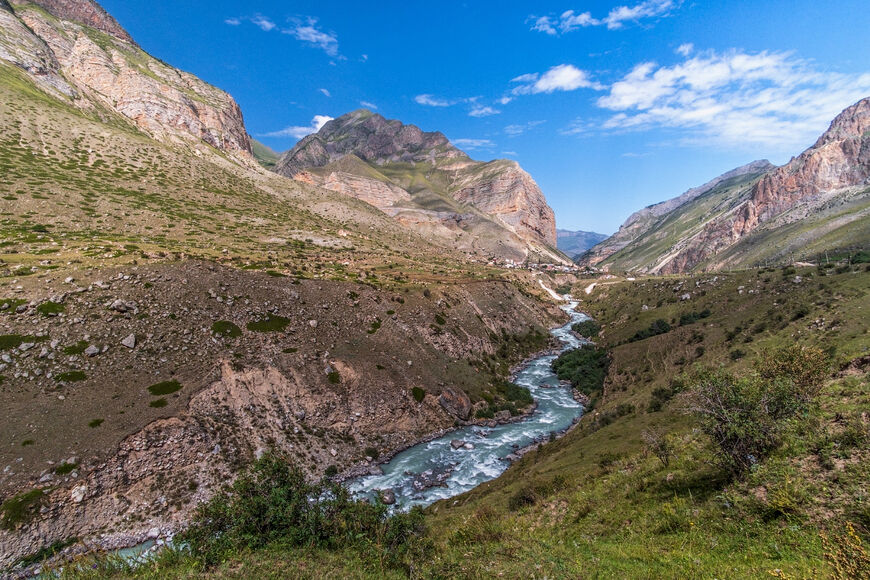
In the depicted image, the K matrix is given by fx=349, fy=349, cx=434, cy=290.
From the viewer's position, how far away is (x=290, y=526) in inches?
638

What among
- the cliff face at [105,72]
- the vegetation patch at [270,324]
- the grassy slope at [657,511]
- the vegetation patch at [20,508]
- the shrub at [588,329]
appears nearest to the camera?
the grassy slope at [657,511]

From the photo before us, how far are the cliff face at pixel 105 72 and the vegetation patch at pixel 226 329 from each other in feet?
478

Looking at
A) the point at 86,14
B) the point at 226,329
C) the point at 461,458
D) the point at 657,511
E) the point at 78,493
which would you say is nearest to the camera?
the point at 657,511

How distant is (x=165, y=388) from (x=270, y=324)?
13657 millimetres

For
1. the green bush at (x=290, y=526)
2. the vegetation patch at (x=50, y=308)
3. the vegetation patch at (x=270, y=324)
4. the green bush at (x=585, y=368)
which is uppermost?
the vegetation patch at (x=50, y=308)

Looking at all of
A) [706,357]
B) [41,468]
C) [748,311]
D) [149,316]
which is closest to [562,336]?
[748,311]

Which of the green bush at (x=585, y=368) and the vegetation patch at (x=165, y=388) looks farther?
the green bush at (x=585, y=368)

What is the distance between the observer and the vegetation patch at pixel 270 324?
43719 mm

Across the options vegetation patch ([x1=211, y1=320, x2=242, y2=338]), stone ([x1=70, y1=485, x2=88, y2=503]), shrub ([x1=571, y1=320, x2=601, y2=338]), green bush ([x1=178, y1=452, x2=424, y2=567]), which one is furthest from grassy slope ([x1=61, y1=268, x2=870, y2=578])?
shrub ([x1=571, y1=320, x2=601, y2=338])

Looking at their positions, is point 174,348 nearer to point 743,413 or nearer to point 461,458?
point 461,458

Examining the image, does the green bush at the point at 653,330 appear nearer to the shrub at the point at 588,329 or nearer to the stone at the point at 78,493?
the shrub at the point at 588,329

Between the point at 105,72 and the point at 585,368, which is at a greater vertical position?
Answer: the point at 105,72

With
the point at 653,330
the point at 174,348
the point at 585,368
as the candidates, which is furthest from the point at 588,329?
Result: the point at 174,348

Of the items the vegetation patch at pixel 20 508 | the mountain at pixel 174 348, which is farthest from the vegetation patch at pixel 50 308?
the vegetation patch at pixel 20 508
